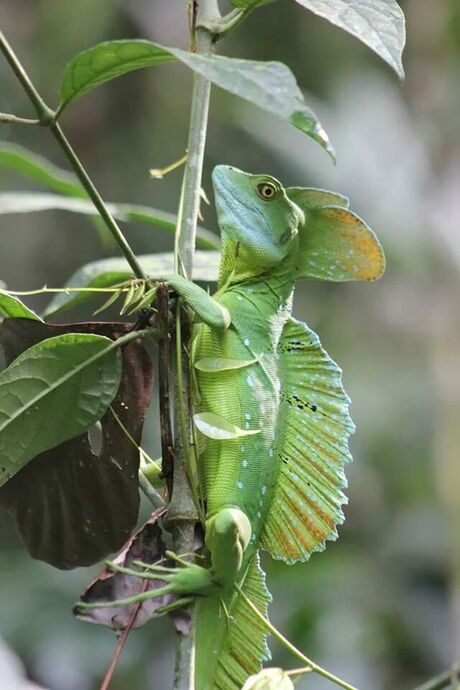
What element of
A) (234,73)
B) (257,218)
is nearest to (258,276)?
(257,218)

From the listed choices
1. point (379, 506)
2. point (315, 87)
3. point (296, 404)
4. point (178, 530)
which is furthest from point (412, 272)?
point (178, 530)

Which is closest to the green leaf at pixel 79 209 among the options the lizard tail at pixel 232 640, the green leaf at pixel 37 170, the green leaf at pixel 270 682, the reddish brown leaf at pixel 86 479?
the green leaf at pixel 37 170

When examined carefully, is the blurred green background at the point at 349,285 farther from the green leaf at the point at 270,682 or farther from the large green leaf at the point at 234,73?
the large green leaf at the point at 234,73

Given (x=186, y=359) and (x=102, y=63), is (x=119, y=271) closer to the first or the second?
(x=186, y=359)

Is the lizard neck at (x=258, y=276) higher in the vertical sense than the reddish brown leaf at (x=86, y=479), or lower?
higher

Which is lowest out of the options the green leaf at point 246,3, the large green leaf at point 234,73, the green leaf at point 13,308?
the green leaf at point 13,308

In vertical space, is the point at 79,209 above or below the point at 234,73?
below

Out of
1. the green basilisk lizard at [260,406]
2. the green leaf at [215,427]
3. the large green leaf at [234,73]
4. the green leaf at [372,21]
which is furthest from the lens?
the green basilisk lizard at [260,406]
